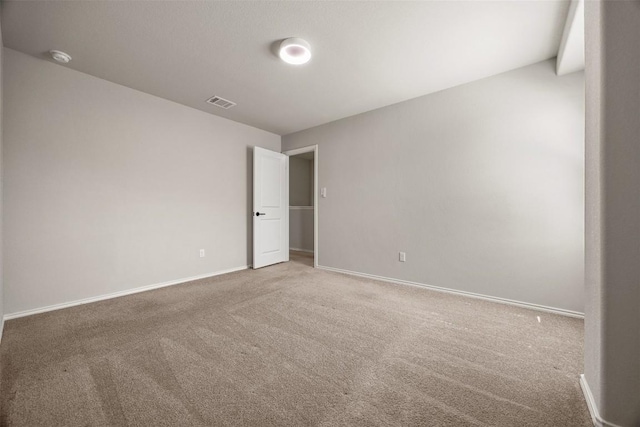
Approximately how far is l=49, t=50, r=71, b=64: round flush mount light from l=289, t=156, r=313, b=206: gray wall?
4.34 meters

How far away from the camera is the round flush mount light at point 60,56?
2189mm

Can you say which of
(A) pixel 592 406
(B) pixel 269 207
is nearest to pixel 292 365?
(A) pixel 592 406

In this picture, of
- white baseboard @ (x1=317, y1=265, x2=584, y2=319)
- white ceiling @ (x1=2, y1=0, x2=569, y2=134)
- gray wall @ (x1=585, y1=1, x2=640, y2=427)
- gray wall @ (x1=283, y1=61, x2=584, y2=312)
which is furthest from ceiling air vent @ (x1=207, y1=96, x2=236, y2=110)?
gray wall @ (x1=585, y1=1, x2=640, y2=427)

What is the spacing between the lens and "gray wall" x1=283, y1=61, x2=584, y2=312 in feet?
7.58

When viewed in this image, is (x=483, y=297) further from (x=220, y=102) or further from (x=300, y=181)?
(x=300, y=181)

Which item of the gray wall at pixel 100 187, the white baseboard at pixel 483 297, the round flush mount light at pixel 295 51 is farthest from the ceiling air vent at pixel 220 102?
the white baseboard at pixel 483 297

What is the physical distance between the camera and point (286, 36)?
6.66 ft

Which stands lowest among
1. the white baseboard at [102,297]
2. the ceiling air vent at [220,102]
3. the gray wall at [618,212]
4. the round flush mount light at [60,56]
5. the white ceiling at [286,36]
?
the white baseboard at [102,297]

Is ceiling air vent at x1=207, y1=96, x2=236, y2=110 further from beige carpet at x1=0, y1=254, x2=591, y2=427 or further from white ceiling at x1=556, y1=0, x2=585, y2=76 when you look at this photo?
white ceiling at x1=556, y1=0, x2=585, y2=76

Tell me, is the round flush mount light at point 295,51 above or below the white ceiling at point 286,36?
below

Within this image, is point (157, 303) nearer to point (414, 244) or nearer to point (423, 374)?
point (423, 374)

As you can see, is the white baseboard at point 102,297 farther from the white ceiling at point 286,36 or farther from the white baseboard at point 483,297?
the white ceiling at point 286,36

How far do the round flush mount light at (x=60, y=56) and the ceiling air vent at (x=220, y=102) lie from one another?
1281mm

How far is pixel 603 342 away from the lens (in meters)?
1.03
